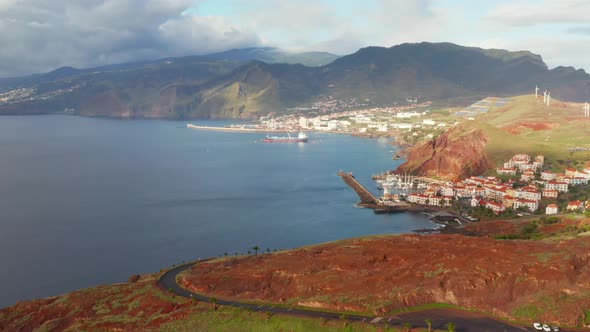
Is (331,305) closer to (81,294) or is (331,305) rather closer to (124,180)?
(81,294)

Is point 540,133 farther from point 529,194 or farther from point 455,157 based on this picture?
point 529,194

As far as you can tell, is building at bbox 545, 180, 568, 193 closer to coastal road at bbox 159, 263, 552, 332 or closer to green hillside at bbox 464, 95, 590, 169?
green hillside at bbox 464, 95, 590, 169

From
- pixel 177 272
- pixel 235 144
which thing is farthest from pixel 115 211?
→ pixel 235 144

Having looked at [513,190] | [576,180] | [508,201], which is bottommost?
[508,201]

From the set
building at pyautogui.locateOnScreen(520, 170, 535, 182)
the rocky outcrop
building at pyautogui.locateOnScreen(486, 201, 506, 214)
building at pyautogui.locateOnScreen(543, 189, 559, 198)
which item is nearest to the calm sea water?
building at pyautogui.locateOnScreen(486, 201, 506, 214)

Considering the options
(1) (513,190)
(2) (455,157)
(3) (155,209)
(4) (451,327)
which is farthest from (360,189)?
(4) (451,327)

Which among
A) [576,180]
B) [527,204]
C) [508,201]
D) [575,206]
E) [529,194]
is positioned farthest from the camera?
[576,180]
